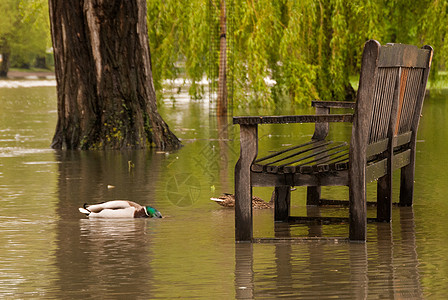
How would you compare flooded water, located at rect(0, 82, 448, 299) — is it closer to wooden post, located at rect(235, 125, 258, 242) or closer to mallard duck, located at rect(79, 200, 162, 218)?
mallard duck, located at rect(79, 200, 162, 218)

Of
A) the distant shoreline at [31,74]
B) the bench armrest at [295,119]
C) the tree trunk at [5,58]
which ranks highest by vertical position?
the bench armrest at [295,119]

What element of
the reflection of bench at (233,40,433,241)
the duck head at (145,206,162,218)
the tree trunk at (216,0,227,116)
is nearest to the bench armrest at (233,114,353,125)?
the reflection of bench at (233,40,433,241)

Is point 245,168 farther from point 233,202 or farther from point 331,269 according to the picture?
point 233,202

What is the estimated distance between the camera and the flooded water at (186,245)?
466cm

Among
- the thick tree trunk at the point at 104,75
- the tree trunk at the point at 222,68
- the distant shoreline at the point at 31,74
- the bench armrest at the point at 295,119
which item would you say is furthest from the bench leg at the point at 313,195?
the distant shoreline at the point at 31,74

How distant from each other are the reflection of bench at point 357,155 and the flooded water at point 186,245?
207 mm

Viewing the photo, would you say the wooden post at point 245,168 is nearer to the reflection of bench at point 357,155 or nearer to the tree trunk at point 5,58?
the reflection of bench at point 357,155

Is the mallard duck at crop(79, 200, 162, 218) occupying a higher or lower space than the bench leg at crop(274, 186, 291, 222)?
lower

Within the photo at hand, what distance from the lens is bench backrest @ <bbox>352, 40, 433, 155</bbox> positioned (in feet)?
Answer: 18.4

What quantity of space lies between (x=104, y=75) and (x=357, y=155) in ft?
24.6

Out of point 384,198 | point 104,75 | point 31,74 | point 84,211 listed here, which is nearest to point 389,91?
point 384,198

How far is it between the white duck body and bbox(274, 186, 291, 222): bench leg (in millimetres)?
1022

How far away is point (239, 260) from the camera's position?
17.4ft

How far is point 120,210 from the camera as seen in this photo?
703 cm
